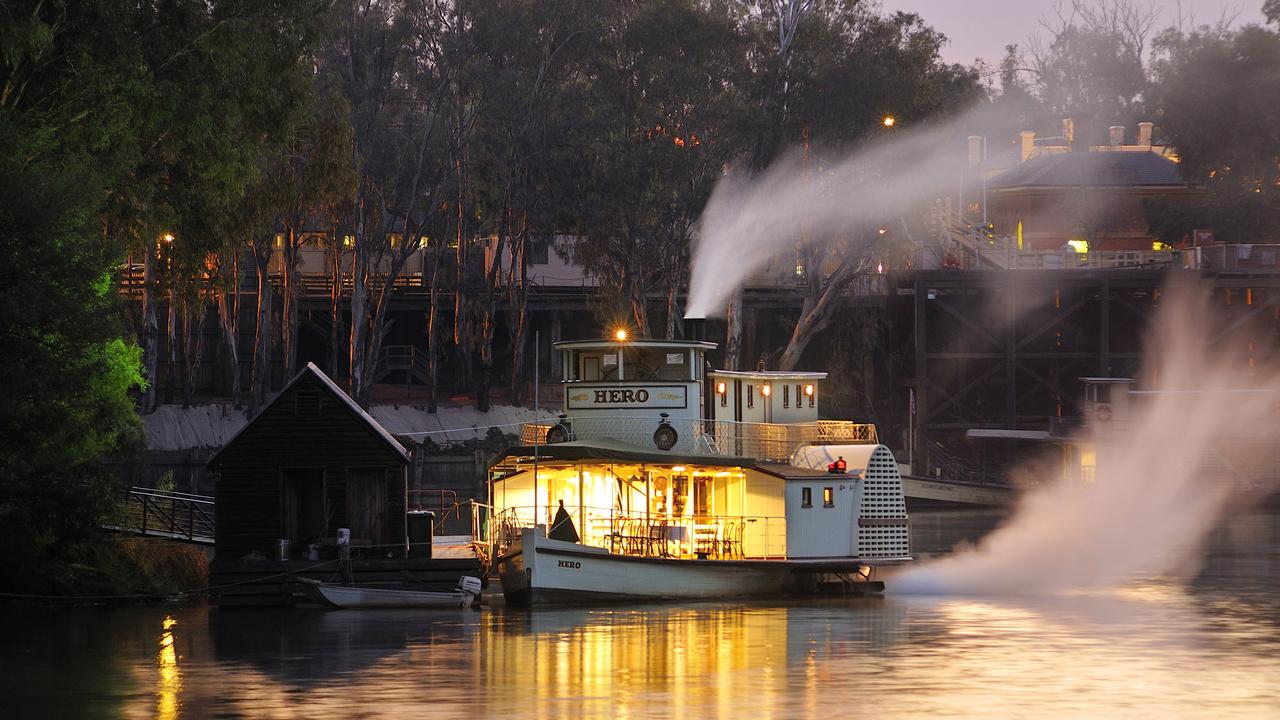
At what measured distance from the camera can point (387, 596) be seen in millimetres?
36906

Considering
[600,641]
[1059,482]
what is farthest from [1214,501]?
[600,641]

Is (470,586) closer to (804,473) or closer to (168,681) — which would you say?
(804,473)

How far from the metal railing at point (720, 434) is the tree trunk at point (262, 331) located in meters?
29.0

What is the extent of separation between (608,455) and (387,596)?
5516 mm

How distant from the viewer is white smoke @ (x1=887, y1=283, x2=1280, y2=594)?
45.8 m

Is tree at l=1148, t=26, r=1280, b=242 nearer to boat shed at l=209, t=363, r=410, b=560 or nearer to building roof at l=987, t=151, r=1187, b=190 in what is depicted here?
building roof at l=987, t=151, r=1187, b=190

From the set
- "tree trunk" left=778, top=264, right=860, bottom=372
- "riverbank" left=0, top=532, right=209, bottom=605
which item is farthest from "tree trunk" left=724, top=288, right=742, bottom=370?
"riverbank" left=0, top=532, right=209, bottom=605

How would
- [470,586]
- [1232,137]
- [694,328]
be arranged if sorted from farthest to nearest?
1. [1232,137]
2. [694,328]
3. [470,586]

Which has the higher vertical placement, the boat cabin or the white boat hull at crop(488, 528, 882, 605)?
the boat cabin

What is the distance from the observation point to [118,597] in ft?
124

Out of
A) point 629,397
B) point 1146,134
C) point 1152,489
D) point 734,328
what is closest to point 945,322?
point 734,328

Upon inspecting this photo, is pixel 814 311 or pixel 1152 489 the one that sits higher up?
pixel 814 311

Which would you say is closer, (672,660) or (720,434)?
(672,660)

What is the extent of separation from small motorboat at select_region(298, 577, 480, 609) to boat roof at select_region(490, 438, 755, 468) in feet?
9.78
